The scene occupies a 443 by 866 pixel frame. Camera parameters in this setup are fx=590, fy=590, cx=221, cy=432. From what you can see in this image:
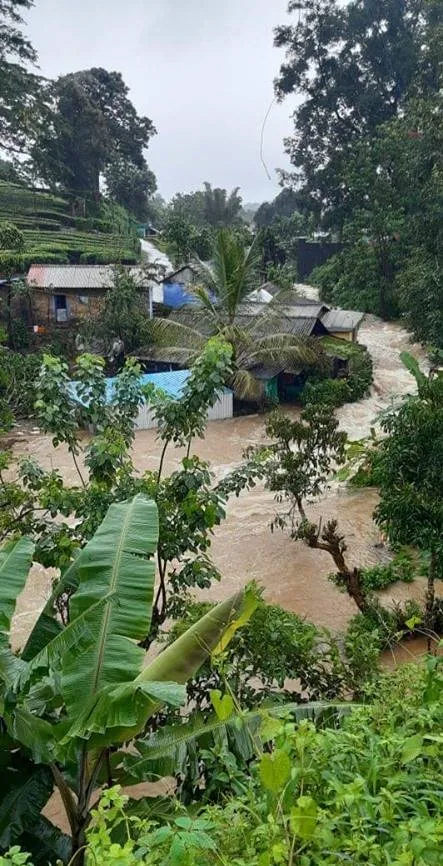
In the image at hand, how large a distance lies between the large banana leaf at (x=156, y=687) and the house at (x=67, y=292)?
1662 cm

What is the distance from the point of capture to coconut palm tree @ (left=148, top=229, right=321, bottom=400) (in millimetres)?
15820

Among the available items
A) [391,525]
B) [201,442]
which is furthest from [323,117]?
[391,525]

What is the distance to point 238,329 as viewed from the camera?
53.1 feet

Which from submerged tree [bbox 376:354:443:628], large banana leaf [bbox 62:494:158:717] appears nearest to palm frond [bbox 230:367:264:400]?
submerged tree [bbox 376:354:443:628]


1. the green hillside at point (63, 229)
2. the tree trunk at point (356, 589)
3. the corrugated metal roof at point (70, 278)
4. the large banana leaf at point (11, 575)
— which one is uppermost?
the green hillside at point (63, 229)

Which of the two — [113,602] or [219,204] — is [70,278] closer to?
[113,602]

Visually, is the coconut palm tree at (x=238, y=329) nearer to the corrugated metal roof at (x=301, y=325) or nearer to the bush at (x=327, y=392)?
the corrugated metal roof at (x=301, y=325)

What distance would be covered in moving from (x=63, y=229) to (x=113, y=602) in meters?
28.6

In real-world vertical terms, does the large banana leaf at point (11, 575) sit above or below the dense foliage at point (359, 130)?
below

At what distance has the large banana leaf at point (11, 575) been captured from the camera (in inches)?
120

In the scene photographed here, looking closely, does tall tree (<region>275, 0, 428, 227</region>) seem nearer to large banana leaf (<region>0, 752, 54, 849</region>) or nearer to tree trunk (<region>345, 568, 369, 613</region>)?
tree trunk (<region>345, 568, 369, 613</region>)

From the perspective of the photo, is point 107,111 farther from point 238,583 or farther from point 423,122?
point 238,583

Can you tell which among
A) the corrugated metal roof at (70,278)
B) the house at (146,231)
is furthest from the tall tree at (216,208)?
the corrugated metal roof at (70,278)

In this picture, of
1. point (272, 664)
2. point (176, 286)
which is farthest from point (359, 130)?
point (272, 664)
